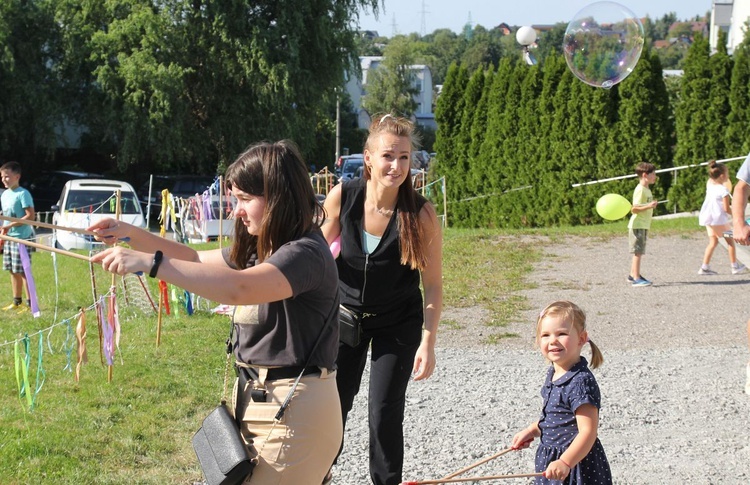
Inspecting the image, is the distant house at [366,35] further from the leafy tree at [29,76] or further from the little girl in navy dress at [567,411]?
the little girl in navy dress at [567,411]

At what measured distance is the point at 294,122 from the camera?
29891mm

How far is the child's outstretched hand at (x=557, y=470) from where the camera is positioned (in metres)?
3.33

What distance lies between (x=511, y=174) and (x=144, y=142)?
14.5 metres

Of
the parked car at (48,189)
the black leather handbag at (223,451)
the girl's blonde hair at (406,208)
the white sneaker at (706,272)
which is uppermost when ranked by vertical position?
the girl's blonde hair at (406,208)

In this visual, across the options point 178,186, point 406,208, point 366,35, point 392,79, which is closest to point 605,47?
point 406,208

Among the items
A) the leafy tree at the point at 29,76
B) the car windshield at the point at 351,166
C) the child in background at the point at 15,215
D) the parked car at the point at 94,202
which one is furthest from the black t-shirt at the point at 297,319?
the car windshield at the point at 351,166

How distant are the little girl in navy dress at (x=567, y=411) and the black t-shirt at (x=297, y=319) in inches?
41.5

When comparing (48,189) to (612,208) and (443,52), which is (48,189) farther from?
(443,52)

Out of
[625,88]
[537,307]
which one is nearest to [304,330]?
[537,307]

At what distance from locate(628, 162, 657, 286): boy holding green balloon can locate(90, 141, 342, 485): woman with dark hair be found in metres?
8.66

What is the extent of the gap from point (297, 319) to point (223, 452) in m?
0.48

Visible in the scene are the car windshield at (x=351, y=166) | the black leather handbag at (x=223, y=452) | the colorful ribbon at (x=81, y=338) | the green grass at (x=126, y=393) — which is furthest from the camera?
the car windshield at (x=351, y=166)

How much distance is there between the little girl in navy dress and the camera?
3.35 m

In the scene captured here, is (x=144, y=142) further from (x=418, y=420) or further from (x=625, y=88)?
(x=418, y=420)
